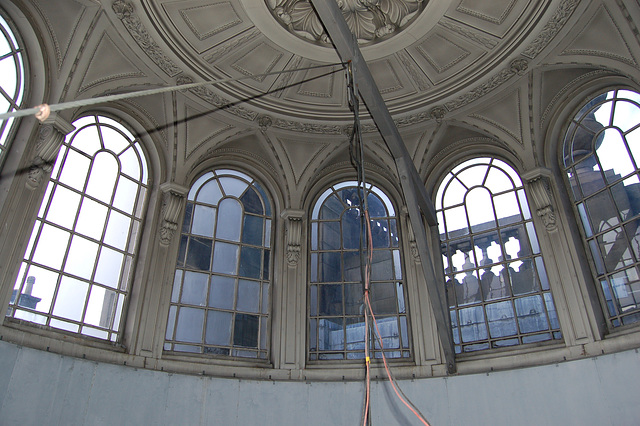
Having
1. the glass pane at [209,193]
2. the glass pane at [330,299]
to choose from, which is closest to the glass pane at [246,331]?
the glass pane at [330,299]

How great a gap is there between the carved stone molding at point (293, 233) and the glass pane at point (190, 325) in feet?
5.27

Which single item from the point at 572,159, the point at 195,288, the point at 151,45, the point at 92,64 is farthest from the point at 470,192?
the point at 92,64

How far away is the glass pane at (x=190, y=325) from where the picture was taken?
717 centimetres

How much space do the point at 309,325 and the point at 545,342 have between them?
3.29m

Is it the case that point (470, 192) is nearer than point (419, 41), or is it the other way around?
point (419, 41)

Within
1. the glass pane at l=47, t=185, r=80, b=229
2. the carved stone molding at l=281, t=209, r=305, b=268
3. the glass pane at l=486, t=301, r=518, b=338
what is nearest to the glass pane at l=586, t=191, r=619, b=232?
the glass pane at l=486, t=301, r=518, b=338

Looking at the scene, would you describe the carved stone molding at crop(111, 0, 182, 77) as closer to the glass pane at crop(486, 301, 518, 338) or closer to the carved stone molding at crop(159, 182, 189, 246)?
the carved stone molding at crop(159, 182, 189, 246)

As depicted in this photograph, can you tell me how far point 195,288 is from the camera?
24.7 feet

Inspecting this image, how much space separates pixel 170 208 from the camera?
7625mm

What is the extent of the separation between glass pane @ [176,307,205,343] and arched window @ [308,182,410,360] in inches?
64.8

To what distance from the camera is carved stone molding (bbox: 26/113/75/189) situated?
237 inches

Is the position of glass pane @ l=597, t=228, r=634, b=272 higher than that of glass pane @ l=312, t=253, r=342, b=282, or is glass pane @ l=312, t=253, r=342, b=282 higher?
glass pane @ l=312, t=253, r=342, b=282

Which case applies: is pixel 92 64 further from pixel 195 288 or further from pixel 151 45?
pixel 195 288

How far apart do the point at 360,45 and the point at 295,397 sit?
5056 millimetres
